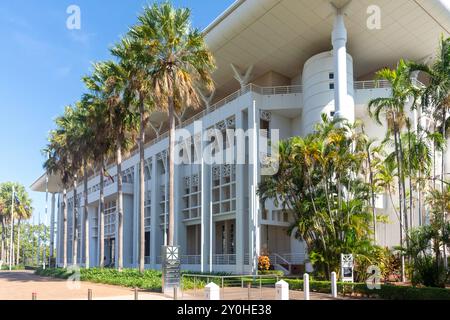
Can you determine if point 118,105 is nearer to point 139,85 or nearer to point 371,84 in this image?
point 139,85

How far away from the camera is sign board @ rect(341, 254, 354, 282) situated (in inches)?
880

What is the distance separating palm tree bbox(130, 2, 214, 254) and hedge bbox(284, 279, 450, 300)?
26.2ft

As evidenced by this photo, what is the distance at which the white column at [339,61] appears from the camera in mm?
33062

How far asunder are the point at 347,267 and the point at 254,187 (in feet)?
43.6

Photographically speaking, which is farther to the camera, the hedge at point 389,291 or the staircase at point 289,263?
the staircase at point 289,263

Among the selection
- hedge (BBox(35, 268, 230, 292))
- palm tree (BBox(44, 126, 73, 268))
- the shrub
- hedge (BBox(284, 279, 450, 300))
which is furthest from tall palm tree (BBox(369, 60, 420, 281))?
palm tree (BBox(44, 126, 73, 268))

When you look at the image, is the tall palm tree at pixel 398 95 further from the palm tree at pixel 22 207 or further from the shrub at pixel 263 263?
the palm tree at pixel 22 207

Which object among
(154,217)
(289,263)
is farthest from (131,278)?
(154,217)

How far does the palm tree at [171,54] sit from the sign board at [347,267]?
8.54m

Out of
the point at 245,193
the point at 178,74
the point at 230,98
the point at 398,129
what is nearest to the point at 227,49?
the point at 230,98

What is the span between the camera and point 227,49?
39.5 m

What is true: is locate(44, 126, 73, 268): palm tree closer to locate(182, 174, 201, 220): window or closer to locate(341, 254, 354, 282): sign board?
locate(182, 174, 201, 220): window

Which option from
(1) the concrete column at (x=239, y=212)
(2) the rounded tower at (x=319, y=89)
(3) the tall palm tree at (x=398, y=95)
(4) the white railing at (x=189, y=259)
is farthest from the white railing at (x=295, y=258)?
(4) the white railing at (x=189, y=259)
